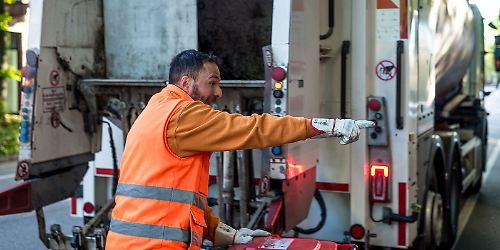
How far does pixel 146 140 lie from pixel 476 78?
26.5 feet

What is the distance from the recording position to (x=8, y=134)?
51.5 ft

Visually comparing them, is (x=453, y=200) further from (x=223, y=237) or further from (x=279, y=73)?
(x=223, y=237)

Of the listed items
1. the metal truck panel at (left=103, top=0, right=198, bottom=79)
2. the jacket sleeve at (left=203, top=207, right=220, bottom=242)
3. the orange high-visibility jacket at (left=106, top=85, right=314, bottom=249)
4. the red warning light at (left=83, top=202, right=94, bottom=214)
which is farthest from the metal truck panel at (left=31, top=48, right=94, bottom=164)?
the orange high-visibility jacket at (left=106, top=85, right=314, bottom=249)

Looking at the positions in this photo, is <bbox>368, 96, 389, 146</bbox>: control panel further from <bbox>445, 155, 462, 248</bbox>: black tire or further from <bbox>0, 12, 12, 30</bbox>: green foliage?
<bbox>0, 12, 12, 30</bbox>: green foliage

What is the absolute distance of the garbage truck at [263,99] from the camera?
441cm

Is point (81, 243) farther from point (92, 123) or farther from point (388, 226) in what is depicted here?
point (388, 226)

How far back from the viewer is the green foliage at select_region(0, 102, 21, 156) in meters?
14.9

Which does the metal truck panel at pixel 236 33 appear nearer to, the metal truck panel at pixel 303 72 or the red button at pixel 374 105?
the metal truck panel at pixel 303 72

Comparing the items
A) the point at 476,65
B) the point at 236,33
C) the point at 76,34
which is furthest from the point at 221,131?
the point at 476,65

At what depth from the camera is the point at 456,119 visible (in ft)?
30.6

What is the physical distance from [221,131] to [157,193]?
12.8 inches

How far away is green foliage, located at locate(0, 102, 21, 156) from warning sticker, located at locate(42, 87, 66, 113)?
10.4 metres

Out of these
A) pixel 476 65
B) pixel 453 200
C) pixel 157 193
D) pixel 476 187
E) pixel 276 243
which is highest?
pixel 476 65

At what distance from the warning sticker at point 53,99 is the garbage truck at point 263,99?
1 cm
